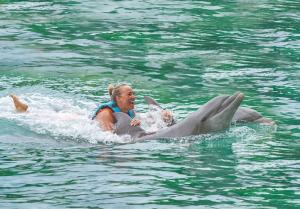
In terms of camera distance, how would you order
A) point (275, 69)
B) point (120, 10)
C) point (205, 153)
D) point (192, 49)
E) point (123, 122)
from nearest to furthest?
1. point (205, 153)
2. point (123, 122)
3. point (275, 69)
4. point (192, 49)
5. point (120, 10)

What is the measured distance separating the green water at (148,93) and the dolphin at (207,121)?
121 mm

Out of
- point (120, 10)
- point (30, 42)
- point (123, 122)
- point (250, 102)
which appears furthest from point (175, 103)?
point (120, 10)

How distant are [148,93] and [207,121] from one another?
11.5ft

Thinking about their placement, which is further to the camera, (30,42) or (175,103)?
(30,42)

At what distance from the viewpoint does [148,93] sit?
16.7 metres

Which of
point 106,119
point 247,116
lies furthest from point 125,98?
point 247,116

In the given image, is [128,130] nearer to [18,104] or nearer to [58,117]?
[58,117]

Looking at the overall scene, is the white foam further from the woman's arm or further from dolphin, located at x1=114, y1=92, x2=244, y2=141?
dolphin, located at x1=114, y1=92, x2=244, y2=141

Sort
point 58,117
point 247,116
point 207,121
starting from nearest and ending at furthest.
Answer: point 207,121, point 247,116, point 58,117

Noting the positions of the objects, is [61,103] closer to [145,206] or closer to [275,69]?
[275,69]

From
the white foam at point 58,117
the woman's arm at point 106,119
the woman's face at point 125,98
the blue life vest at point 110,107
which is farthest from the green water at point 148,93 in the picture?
the woman's face at point 125,98

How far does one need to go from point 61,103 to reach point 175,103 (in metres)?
1.77

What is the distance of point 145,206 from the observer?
1044cm

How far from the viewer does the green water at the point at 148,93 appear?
36.6ft
